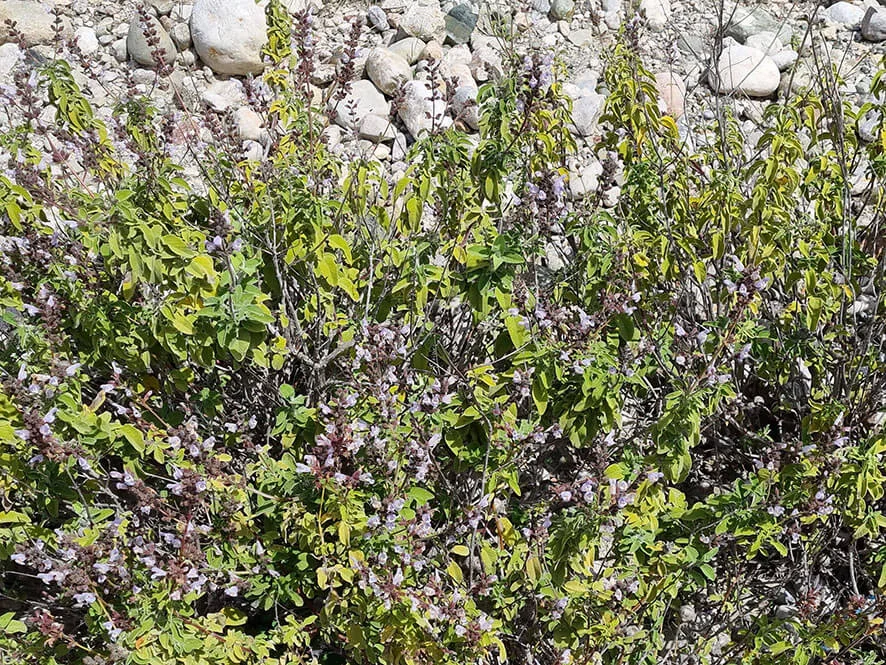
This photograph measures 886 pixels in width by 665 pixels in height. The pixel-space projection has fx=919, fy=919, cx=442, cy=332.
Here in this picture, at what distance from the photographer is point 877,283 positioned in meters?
3.18

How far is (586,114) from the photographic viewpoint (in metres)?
5.20

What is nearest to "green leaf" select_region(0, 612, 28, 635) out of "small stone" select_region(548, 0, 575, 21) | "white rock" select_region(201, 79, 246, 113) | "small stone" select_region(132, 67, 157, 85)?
"white rock" select_region(201, 79, 246, 113)

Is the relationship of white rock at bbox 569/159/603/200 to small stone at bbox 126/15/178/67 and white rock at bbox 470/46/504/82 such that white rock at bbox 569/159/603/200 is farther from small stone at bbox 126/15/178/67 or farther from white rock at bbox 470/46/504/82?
small stone at bbox 126/15/178/67

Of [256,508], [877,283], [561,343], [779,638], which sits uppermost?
[877,283]

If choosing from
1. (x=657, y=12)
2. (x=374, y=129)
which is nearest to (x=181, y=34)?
(x=374, y=129)

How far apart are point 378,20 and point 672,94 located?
1927 mm

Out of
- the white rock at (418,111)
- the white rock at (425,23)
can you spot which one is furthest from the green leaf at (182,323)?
the white rock at (425,23)

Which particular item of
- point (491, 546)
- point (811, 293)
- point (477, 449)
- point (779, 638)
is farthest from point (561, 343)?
point (779, 638)

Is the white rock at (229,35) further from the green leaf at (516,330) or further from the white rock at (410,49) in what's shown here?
the green leaf at (516,330)

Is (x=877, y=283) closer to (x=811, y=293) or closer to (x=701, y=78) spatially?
(x=811, y=293)

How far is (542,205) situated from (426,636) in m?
1.44

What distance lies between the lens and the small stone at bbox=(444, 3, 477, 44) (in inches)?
224

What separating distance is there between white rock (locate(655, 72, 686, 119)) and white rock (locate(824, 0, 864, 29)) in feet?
3.85

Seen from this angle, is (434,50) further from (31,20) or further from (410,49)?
(31,20)
